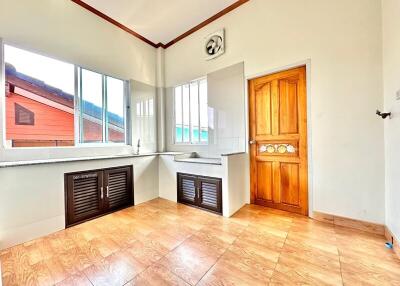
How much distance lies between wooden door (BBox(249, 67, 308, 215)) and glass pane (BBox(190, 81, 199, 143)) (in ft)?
3.86

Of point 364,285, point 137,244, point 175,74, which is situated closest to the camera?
point 364,285

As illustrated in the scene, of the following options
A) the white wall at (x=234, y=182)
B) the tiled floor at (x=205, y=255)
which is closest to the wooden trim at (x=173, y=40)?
the white wall at (x=234, y=182)

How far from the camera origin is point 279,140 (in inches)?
105

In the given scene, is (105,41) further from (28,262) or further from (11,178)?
(28,262)

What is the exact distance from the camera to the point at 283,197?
8.69ft

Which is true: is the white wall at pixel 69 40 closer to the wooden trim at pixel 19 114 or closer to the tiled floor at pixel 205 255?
the wooden trim at pixel 19 114

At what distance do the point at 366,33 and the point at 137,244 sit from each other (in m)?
3.42

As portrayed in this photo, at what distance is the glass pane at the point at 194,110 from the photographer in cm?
369

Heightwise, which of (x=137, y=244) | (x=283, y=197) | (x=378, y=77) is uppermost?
(x=378, y=77)

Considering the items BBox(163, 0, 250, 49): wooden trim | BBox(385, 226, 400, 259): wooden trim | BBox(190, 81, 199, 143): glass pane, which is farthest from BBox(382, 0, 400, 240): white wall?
BBox(190, 81, 199, 143): glass pane

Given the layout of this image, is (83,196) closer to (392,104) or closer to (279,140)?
(279,140)

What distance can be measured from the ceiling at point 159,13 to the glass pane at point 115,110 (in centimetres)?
111

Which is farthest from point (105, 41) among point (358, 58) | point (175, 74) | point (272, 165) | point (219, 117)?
point (358, 58)

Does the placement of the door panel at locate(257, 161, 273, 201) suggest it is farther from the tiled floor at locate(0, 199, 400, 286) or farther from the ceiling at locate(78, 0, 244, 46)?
the ceiling at locate(78, 0, 244, 46)
